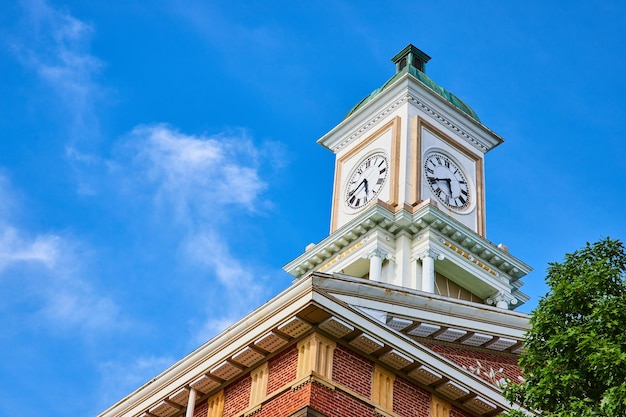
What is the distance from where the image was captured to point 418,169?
44.1 meters

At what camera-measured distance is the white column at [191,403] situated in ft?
73.7

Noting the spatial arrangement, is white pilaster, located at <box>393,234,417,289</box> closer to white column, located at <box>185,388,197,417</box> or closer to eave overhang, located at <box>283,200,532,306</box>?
eave overhang, located at <box>283,200,532,306</box>

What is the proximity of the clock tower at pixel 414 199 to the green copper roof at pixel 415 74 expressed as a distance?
68 millimetres

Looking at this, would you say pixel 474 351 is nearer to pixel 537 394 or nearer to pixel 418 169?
pixel 537 394

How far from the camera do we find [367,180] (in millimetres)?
45594

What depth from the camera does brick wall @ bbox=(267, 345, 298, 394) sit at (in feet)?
70.3

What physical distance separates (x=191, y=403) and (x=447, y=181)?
24.8 m

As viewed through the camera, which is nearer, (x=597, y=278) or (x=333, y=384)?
(x=597, y=278)

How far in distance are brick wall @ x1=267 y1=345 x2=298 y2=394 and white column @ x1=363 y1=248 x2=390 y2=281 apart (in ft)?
61.4

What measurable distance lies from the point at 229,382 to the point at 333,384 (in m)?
2.70

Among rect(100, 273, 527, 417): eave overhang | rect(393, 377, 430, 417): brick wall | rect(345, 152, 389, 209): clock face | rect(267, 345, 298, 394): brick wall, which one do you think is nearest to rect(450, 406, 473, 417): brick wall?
rect(100, 273, 527, 417): eave overhang

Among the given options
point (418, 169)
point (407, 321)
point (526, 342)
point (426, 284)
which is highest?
point (418, 169)

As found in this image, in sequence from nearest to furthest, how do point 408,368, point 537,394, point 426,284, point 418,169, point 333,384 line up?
point 537,394 → point 333,384 → point 408,368 → point 426,284 → point 418,169

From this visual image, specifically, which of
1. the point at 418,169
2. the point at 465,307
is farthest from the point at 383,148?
the point at 465,307
